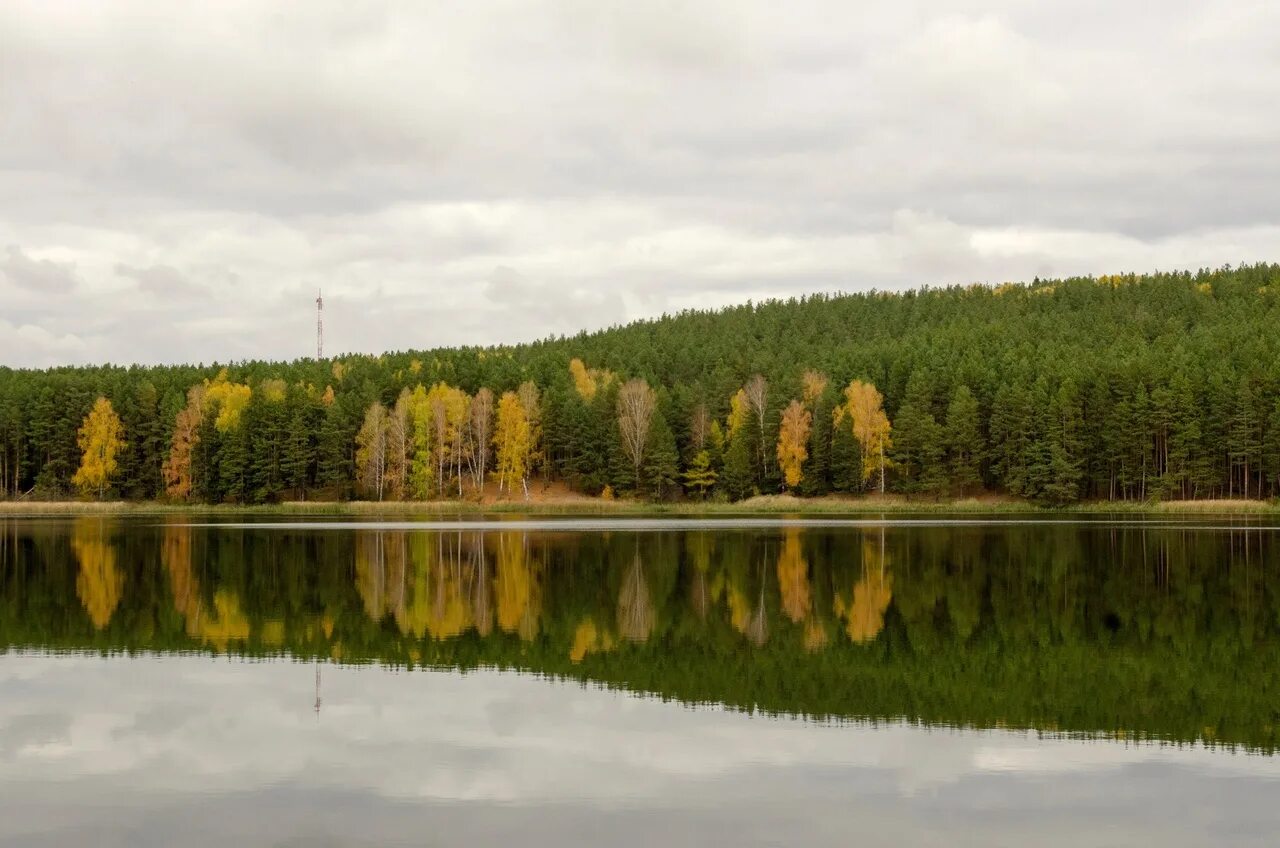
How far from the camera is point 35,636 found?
30.2 metres

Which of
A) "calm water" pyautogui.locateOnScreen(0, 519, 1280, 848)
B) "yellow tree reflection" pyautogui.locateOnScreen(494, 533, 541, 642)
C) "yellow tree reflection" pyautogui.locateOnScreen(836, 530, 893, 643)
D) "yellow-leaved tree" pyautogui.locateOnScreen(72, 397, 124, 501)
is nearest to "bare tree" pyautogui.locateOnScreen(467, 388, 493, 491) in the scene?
"yellow-leaved tree" pyautogui.locateOnScreen(72, 397, 124, 501)

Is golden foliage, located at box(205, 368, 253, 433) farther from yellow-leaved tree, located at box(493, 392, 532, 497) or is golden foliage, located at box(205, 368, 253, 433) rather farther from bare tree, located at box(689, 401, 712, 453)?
bare tree, located at box(689, 401, 712, 453)

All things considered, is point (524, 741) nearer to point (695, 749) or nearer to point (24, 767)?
point (695, 749)

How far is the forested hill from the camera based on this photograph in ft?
364

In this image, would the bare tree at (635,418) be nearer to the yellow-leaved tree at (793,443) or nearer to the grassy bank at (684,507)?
the grassy bank at (684,507)

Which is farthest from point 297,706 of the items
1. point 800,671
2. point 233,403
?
point 233,403

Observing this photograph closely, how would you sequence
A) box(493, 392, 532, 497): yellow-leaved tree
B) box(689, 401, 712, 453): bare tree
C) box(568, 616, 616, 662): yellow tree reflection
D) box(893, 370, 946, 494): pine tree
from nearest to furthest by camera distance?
box(568, 616, 616, 662): yellow tree reflection, box(893, 370, 946, 494): pine tree, box(689, 401, 712, 453): bare tree, box(493, 392, 532, 497): yellow-leaved tree

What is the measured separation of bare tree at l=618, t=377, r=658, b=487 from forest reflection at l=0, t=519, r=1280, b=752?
65.6 m

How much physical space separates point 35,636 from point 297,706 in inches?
479

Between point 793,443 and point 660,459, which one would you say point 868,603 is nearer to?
point 793,443

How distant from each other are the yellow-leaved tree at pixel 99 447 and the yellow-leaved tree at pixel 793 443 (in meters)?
70.8

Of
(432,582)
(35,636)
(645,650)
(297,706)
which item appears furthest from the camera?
(432,582)

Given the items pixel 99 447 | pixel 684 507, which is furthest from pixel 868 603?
pixel 99 447

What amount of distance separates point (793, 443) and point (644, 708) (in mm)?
99845
